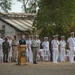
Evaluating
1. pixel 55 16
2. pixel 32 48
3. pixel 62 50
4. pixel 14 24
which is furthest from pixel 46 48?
pixel 14 24

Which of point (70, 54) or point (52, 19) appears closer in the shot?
point (70, 54)

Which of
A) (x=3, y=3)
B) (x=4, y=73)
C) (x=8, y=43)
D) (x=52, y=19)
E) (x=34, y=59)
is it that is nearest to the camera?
(x=4, y=73)

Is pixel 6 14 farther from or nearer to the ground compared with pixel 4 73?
farther from the ground

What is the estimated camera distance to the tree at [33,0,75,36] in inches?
1406

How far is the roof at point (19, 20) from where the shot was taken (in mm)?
46322

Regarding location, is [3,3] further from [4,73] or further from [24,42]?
[4,73]

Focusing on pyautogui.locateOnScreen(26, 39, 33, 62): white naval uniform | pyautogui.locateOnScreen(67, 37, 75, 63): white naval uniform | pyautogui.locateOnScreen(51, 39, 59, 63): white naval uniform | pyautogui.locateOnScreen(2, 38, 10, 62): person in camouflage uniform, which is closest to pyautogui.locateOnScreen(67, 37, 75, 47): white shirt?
pyautogui.locateOnScreen(67, 37, 75, 63): white naval uniform

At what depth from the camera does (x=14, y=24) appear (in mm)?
46781

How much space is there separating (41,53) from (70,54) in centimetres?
279

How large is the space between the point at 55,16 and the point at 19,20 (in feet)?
47.9

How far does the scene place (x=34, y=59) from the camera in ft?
78.2

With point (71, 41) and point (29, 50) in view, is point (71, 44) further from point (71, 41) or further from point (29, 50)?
point (29, 50)

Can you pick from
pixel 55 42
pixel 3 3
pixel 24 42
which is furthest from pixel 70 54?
pixel 3 3

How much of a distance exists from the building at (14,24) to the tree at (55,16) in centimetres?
860
